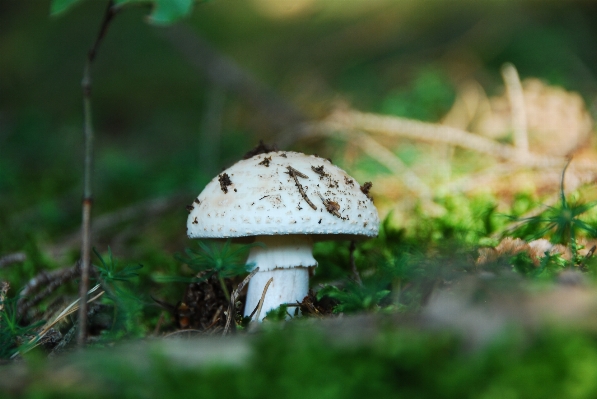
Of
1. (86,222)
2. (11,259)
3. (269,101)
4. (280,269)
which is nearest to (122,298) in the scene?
(86,222)

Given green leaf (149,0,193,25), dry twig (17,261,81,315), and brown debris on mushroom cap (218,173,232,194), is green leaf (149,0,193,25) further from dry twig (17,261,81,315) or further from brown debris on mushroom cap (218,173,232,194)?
dry twig (17,261,81,315)

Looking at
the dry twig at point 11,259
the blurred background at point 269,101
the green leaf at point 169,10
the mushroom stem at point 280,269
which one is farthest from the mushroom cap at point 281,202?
the dry twig at point 11,259

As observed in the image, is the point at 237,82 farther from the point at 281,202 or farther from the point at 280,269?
the point at 281,202

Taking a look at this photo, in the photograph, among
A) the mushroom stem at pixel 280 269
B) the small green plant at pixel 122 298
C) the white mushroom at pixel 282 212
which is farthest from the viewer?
the mushroom stem at pixel 280 269

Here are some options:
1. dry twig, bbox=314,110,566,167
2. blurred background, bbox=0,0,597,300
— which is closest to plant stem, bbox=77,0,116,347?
blurred background, bbox=0,0,597,300

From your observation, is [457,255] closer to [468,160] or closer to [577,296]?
[577,296]

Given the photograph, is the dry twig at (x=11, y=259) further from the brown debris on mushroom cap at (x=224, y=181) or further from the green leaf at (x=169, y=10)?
the green leaf at (x=169, y=10)
